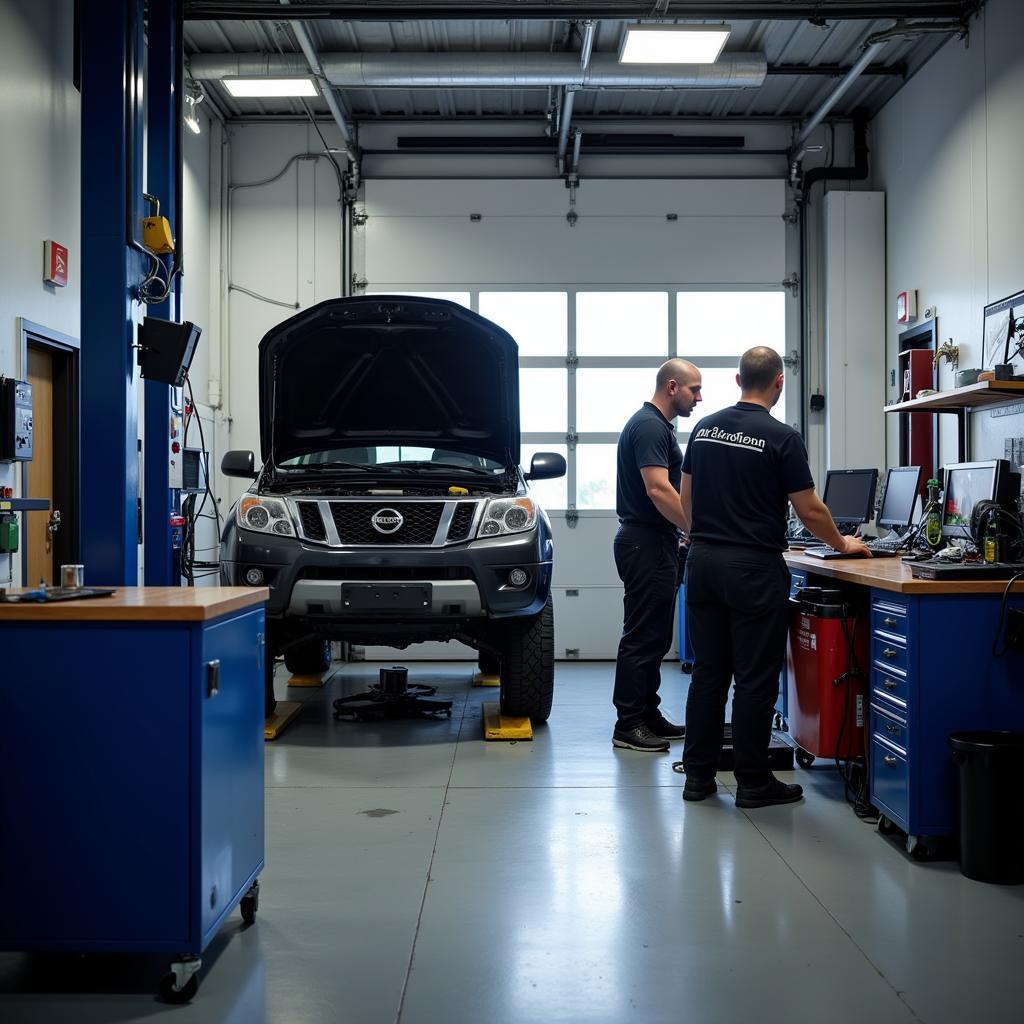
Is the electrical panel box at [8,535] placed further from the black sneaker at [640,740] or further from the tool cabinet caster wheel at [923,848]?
the tool cabinet caster wheel at [923,848]

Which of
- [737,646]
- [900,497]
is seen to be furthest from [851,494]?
[737,646]

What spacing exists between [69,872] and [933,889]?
248 centimetres

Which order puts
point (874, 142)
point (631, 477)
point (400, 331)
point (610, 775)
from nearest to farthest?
1. point (610, 775)
2. point (631, 477)
3. point (400, 331)
4. point (874, 142)

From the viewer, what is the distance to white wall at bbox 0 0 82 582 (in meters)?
5.18

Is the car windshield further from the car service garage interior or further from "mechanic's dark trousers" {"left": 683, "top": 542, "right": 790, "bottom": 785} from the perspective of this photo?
"mechanic's dark trousers" {"left": 683, "top": 542, "right": 790, "bottom": 785}

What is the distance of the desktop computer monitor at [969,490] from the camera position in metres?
4.16

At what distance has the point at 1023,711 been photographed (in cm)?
344

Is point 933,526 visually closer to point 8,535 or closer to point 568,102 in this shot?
point 8,535

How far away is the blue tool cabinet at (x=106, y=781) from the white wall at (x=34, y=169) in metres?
2.96

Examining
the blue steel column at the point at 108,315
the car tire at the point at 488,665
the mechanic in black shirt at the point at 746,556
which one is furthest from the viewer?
the car tire at the point at 488,665

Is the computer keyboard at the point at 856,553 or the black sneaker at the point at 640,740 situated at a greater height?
the computer keyboard at the point at 856,553

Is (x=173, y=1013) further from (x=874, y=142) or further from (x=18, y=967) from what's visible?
(x=874, y=142)

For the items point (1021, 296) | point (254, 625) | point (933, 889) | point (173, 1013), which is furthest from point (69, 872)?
point (1021, 296)

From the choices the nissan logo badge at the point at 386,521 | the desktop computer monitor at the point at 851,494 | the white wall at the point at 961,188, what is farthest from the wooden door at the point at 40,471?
the white wall at the point at 961,188
